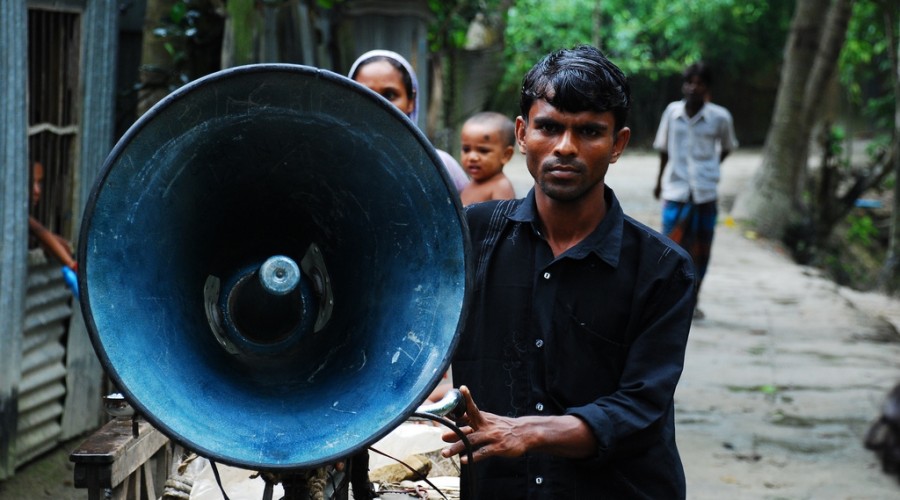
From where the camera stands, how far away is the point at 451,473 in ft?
10.3

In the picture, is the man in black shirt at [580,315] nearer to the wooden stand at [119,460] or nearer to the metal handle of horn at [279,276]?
the metal handle of horn at [279,276]

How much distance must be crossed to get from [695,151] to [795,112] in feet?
18.5

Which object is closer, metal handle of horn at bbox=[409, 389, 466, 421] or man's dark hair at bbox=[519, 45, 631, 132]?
metal handle of horn at bbox=[409, 389, 466, 421]

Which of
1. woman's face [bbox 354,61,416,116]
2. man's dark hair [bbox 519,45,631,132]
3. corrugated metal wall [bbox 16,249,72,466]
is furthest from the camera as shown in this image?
corrugated metal wall [bbox 16,249,72,466]

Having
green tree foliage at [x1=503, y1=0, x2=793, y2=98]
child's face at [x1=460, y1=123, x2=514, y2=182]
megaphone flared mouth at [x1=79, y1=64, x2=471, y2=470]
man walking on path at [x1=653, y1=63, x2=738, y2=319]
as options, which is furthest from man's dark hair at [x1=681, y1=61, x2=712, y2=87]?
green tree foliage at [x1=503, y1=0, x2=793, y2=98]

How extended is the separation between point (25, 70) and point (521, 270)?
330cm

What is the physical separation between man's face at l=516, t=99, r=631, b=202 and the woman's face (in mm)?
1671

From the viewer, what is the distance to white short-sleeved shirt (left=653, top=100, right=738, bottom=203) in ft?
25.2

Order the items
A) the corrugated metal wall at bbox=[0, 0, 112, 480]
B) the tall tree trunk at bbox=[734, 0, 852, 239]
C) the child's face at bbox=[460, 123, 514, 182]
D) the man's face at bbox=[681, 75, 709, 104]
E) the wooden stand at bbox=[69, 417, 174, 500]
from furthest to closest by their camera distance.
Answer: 1. the tall tree trunk at bbox=[734, 0, 852, 239]
2. the man's face at bbox=[681, 75, 709, 104]
3. the corrugated metal wall at bbox=[0, 0, 112, 480]
4. the child's face at bbox=[460, 123, 514, 182]
5. the wooden stand at bbox=[69, 417, 174, 500]

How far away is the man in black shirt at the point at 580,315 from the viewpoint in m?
2.17

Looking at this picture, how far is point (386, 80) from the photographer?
3871mm

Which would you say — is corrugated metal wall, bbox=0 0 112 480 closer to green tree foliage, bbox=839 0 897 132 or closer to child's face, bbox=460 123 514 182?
child's face, bbox=460 123 514 182

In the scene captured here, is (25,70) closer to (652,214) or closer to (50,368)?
(50,368)

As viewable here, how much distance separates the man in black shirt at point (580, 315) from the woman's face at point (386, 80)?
1.62 m
